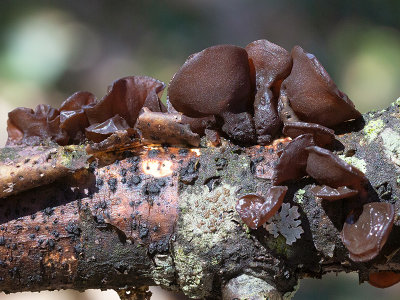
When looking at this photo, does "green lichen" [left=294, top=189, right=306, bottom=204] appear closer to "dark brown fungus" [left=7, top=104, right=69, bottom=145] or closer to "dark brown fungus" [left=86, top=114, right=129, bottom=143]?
"dark brown fungus" [left=86, top=114, right=129, bottom=143]

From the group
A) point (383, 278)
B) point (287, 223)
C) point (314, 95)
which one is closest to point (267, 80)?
point (314, 95)

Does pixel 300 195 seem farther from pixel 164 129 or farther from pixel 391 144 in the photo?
pixel 164 129

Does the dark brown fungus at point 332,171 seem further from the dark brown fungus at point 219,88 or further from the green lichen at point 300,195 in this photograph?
the dark brown fungus at point 219,88

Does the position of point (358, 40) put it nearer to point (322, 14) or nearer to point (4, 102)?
point (322, 14)

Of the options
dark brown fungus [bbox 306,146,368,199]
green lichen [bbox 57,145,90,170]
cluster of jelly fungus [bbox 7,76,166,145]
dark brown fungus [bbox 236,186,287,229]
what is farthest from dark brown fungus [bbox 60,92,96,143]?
dark brown fungus [bbox 306,146,368,199]

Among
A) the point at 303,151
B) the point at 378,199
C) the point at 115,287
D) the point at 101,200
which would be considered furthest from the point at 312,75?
the point at 115,287
